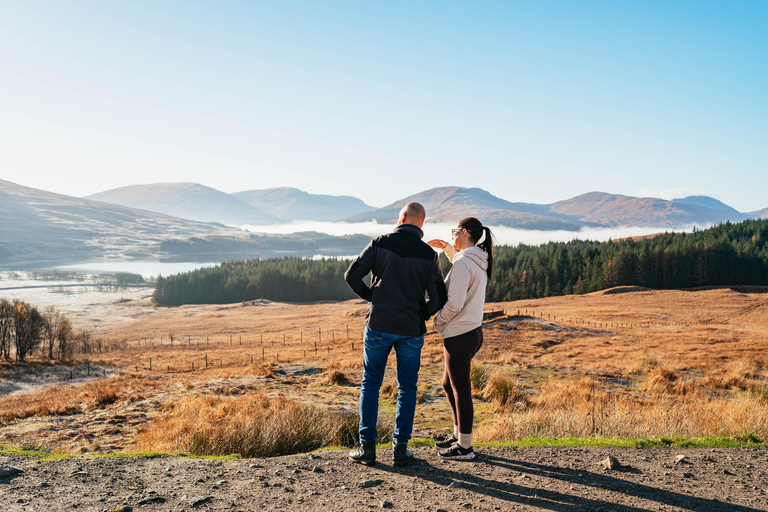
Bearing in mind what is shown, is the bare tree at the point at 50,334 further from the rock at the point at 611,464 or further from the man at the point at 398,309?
the rock at the point at 611,464

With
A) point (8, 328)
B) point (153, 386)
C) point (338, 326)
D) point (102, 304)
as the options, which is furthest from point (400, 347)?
point (102, 304)

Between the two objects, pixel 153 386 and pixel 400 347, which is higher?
pixel 400 347

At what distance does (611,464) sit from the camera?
5.05 metres

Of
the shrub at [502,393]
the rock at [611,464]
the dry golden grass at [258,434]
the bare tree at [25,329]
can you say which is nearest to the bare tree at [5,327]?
the bare tree at [25,329]

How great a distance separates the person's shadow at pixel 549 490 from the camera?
13.7 feet

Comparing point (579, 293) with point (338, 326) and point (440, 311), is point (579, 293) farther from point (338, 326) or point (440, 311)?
point (440, 311)

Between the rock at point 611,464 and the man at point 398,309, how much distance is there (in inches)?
89.4

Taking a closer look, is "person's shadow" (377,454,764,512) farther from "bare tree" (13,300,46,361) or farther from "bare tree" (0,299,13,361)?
"bare tree" (0,299,13,361)

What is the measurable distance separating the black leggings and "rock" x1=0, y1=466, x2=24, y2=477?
16.7ft

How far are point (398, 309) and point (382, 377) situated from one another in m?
0.88

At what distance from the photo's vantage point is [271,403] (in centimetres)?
963

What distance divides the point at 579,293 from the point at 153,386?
300ft

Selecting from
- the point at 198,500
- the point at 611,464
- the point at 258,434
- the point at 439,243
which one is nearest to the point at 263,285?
the point at 258,434

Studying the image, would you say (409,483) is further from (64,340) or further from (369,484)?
(64,340)
